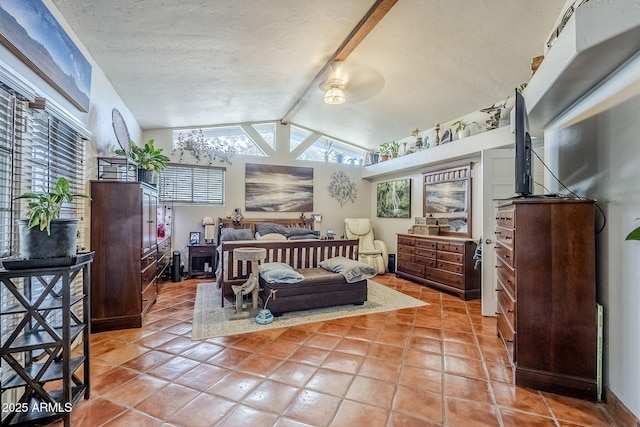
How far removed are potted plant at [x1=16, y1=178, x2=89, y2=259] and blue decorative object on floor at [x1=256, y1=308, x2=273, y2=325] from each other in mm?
1887

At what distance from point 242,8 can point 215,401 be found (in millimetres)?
3041

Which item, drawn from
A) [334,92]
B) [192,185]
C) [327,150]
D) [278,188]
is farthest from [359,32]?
[192,185]

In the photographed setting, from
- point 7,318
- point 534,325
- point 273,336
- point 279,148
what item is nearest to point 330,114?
point 279,148

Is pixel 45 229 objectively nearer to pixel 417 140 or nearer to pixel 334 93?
pixel 334 93

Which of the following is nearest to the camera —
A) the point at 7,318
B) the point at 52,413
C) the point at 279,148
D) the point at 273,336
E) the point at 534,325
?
the point at 52,413

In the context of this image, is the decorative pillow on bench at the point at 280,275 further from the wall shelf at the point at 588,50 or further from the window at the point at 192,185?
the window at the point at 192,185

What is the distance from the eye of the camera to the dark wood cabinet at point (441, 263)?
415cm

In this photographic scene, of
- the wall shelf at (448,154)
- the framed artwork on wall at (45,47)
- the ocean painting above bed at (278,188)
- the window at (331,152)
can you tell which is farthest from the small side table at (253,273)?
the window at (331,152)

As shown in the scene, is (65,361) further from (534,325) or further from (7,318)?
(534,325)

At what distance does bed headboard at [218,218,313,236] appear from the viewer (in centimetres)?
577

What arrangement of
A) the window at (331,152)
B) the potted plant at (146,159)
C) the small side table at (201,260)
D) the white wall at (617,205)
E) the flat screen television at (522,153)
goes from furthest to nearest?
the window at (331,152)
the small side table at (201,260)
the potted plant at (146,159)
the flat screen television at (522,153)
the white wall at (617,205)

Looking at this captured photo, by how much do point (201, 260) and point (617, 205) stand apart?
5633 mm

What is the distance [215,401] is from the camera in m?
1.81

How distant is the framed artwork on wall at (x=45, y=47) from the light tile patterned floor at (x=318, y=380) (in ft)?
7.21
